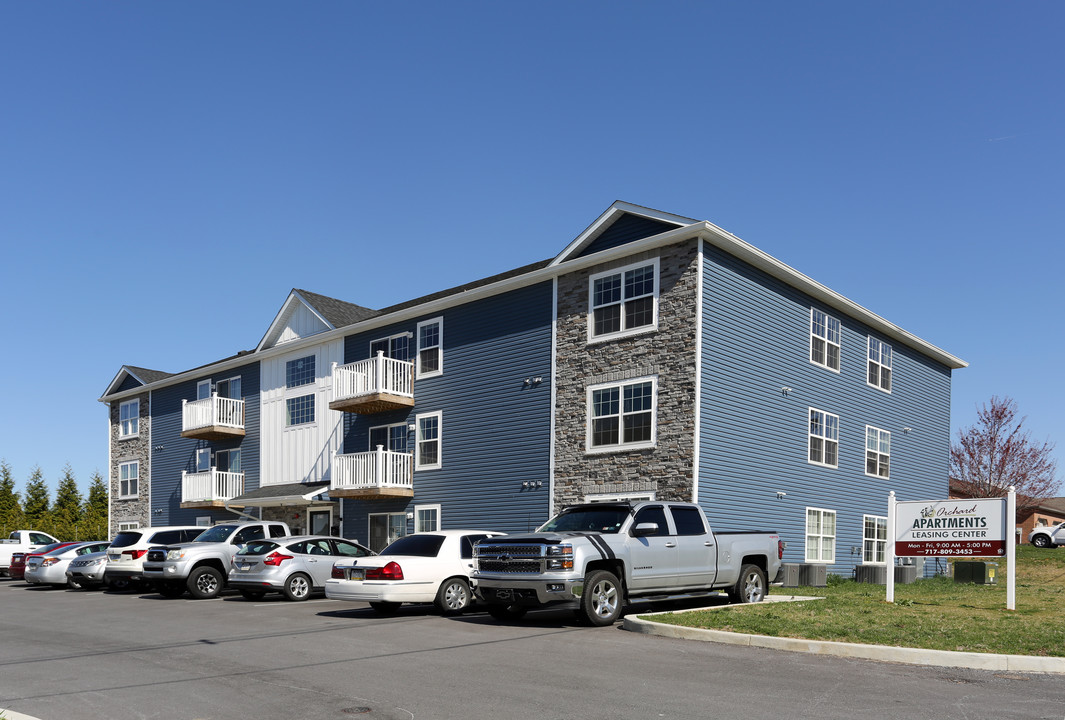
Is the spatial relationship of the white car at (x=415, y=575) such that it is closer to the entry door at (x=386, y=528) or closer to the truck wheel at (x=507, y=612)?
the truck wheel at (x=507, y=612)

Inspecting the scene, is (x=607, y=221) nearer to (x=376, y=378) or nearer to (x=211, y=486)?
(x=376, y=378)

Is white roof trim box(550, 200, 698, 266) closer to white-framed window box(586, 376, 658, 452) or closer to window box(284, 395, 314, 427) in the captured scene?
white-framed window box(586, 376, 658, 452)

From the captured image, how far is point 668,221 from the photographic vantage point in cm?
2223

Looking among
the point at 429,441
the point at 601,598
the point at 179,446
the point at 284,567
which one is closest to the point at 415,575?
the point at 601,598

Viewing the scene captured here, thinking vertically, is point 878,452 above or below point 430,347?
below

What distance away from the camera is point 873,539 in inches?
1117

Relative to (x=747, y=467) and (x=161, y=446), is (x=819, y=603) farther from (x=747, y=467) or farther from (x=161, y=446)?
(x=161, y=446)

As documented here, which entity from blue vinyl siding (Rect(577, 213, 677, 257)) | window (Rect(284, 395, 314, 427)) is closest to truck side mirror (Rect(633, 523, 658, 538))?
blue vinyl siding (Rect(577, 213, 677, 257))

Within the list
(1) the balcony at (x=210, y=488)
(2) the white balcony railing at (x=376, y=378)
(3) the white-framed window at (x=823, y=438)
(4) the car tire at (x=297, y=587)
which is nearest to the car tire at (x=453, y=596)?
(4) the car tire at (x=297, y=587)

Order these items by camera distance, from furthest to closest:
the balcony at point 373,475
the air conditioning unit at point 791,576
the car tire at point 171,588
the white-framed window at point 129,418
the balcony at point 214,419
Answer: the white-framed window at point 129,418 < the balcony at point 214,419 < the balcony at point 373,475 < the car tire at point 171,588 < the air conditioning unit at point 791,576

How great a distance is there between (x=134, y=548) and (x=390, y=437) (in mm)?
8366

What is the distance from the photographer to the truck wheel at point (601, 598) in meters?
14.1

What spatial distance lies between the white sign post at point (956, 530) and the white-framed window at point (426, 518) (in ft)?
45.7

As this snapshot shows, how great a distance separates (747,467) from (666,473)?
248cm
